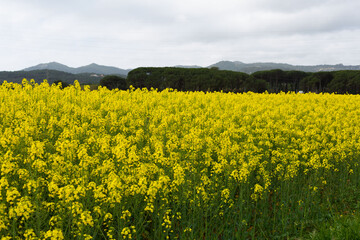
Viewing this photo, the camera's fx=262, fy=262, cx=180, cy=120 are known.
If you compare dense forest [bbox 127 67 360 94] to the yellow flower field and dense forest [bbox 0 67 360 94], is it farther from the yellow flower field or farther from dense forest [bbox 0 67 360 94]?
the yellow flower field

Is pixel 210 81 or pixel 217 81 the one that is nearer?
pixel 210 81

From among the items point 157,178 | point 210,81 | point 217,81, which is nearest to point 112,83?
point 210,81

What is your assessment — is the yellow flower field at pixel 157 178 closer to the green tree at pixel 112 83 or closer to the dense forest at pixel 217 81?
the dense forest at pixel 217 81

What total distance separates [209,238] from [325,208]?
3.83 metres

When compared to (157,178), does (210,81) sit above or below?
above

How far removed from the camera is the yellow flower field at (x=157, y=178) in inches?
161

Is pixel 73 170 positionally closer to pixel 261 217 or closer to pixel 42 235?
pixel 42 235

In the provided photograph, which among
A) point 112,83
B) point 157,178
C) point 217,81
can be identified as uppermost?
point 112,83

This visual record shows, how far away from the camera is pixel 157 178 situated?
562 centimetres

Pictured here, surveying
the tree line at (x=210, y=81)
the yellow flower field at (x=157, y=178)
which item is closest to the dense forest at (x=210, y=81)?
the tree line at (x=210, y=81)

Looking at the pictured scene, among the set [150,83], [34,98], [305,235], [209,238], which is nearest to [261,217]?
[305,235]

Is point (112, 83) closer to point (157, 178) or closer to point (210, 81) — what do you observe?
point (210, 81)

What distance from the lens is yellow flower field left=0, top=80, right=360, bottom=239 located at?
409cm

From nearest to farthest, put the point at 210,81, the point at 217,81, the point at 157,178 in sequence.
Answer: the point at 157,178 → the point at 210,81 → the point at 217,81
